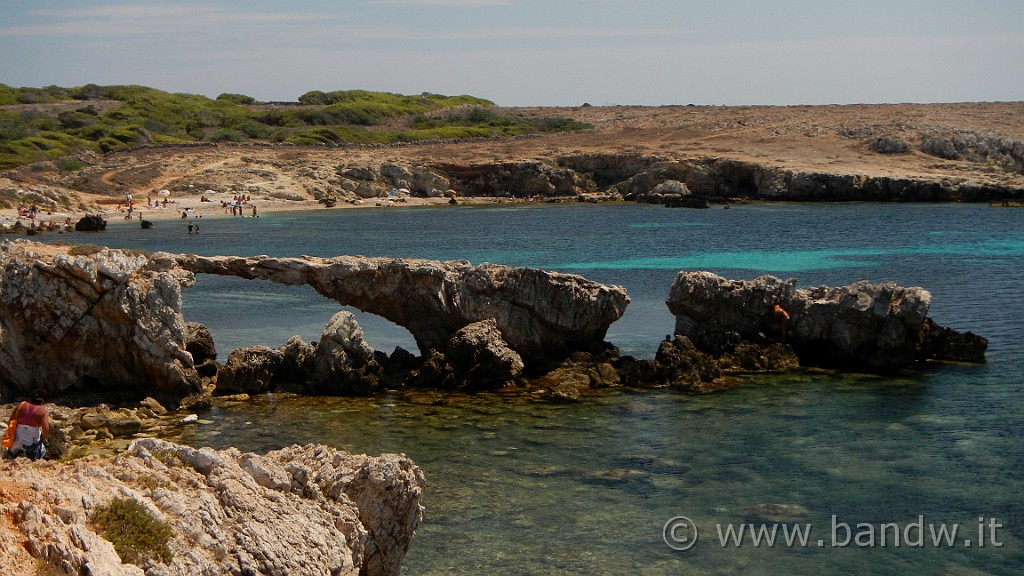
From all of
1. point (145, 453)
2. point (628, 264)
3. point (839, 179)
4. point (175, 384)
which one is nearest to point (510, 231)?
point (628, 264)

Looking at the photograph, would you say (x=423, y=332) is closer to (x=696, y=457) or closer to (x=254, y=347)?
(x=254, y=347)

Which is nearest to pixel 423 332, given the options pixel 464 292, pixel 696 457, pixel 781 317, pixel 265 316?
pixel 464 292

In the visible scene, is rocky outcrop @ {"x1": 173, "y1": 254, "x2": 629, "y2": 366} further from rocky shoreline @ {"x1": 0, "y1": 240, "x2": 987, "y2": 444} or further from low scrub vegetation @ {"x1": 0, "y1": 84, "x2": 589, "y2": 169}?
low scrub vegetation @ {"x1": 0, "y1": 84, "x2": 589, "y2": 169}

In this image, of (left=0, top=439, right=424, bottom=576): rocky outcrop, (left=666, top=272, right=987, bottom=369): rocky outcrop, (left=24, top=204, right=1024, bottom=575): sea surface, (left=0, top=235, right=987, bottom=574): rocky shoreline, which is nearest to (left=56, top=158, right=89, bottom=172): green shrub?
(left=24, top=204, right=1024, bottom=575): sea surface

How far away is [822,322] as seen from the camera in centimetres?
2744

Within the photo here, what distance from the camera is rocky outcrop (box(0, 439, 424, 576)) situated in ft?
27.0

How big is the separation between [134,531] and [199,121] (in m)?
119

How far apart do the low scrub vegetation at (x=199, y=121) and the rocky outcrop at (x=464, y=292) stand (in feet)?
208

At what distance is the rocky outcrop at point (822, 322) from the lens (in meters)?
27.1

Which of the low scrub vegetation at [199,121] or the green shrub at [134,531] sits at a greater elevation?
the low scrub vegetation at [199,121]

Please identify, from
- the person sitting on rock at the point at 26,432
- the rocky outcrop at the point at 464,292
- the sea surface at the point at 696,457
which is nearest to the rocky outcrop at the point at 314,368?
the sea surface at the point at 696,457

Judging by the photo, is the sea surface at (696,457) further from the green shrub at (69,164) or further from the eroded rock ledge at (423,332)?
the green shrub at (69,164)

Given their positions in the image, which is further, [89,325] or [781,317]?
[781,317]

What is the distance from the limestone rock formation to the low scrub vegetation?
6462 cm
